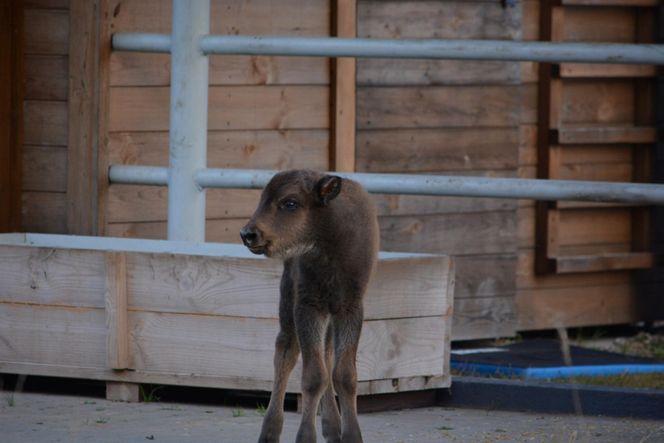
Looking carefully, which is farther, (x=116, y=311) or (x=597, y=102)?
(x=597, y=102)

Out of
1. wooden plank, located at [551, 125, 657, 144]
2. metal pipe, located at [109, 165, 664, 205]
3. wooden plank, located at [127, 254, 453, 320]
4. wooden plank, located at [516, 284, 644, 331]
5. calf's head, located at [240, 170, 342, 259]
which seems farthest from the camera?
wooden plank, located at [516, 284, 644, 331]

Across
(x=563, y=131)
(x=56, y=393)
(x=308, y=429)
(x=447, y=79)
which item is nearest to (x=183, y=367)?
(x=56, y=393)

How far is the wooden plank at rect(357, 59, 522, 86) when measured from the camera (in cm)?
840

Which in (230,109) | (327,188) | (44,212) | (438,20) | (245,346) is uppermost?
(438,20)

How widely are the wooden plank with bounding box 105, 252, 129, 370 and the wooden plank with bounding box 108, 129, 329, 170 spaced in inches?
50.4

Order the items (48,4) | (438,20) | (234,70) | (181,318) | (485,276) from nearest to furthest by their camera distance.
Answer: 1. (181,318)
2. (48,4)
3. (234,70)
4. (438,20)
5. (485,276)

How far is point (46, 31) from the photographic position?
7.36 m

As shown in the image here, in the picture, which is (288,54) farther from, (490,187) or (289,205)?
(289,205)

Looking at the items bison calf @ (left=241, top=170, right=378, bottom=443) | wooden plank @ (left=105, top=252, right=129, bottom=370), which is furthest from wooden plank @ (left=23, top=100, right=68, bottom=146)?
bison calf @ (left=241, top=170, right=378, bottom=443)

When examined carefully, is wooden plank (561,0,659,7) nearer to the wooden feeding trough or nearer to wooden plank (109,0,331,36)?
wooden plank (109,0,331,36)

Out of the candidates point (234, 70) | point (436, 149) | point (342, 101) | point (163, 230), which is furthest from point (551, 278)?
point (163, 230)

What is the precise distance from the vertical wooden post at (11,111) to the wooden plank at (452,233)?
215 centimetres

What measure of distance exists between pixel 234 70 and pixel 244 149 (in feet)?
1.38

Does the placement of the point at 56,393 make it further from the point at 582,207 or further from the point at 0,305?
the point at 582,207
